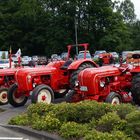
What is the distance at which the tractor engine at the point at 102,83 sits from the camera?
13367mm

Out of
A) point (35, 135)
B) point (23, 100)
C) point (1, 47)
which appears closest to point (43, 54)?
point (1, 47)

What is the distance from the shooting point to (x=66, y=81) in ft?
53.2

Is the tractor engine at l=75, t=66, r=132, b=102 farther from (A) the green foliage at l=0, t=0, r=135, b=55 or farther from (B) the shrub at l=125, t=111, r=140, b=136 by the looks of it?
(A) the green foliage at l=0, t=0, r=135, b=55

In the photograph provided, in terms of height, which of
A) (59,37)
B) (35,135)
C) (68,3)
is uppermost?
(68,3)

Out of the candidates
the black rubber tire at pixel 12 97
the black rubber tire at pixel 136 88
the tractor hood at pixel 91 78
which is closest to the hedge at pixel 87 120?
the tractor hood at pixel 91 78

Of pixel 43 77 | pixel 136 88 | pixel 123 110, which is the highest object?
pixel 43 77

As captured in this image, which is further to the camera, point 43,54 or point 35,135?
point 43,54

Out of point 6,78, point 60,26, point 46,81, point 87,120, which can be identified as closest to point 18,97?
point 46,81

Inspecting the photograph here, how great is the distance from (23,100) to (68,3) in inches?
2253

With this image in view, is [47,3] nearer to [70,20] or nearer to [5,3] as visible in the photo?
[70,20]

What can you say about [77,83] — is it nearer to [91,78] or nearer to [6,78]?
[91,78]

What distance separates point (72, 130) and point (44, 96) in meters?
5.71

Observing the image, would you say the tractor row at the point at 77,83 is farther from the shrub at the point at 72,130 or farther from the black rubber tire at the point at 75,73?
the shrub at the point at 72,130

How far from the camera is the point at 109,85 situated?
13.7 metres
